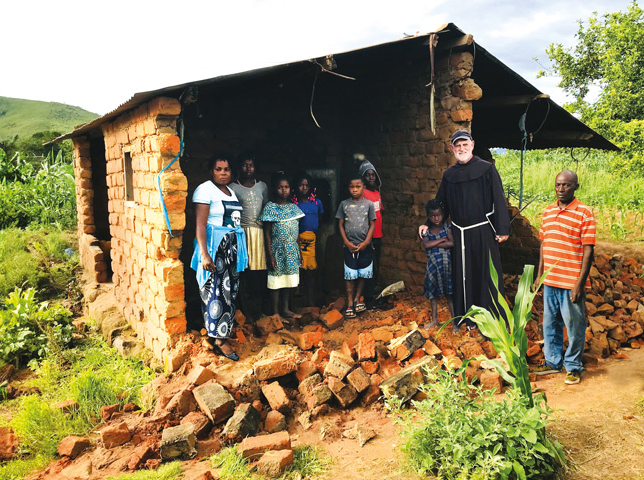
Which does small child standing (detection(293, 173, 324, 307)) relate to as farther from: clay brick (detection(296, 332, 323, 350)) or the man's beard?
the man's beard

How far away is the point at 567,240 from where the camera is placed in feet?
12.3

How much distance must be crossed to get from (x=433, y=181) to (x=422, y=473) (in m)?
3.50

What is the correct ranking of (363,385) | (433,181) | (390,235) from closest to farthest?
1. (363,385)
2. (433,181)
3. (390,235)

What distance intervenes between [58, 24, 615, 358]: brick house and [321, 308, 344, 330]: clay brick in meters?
1.16

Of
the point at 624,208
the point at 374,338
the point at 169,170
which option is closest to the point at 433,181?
the point at 374,338

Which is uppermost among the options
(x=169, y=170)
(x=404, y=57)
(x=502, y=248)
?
(x=404, y=57)

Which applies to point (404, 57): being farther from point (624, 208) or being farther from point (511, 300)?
point (624, 208)

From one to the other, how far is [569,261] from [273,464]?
8.88ft

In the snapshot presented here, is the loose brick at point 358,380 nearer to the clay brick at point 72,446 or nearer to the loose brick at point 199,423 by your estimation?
the loose brick at point 199,423

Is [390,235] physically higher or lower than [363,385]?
higher

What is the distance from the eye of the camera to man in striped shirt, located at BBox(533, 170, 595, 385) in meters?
3.66

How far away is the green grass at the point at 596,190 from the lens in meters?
8.77

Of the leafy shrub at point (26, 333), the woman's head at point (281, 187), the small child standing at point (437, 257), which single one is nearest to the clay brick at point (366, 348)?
the small child standing at point (437, 257)

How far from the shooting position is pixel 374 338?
4.59m
